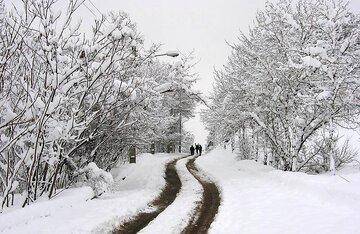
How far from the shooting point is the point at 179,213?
10836mm

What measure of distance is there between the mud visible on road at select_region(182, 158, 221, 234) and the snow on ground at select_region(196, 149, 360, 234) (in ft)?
0.75

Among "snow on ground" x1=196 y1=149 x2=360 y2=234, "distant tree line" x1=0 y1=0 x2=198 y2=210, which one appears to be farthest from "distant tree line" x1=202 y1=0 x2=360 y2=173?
"distant tree line" x1=0 y1=0 x2=198 y2=210

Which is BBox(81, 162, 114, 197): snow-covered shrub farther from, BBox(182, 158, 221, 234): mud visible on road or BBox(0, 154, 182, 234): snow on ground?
BBox(182, 158, 221, 234): mud visible on road

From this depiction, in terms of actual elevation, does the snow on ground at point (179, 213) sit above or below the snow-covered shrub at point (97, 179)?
below

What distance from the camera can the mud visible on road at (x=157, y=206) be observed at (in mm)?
9070

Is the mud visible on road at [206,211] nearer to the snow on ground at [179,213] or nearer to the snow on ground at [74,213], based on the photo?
the snow on ground at [179,213]

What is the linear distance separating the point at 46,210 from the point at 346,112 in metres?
14.3

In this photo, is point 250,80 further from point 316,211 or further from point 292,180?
point 316,211

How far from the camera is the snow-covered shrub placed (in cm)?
1187

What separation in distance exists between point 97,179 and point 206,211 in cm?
380

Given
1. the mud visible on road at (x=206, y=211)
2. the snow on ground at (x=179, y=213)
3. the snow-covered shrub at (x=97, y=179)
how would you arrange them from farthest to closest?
the snow-covered shrub at (x=97, y=179), the mud visible on road at (x=206, y=211), the snow on ground at (x=179, y=213)

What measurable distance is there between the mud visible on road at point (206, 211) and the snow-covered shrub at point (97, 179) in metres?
3.15

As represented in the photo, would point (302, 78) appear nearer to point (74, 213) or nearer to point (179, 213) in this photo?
point (179, 213)

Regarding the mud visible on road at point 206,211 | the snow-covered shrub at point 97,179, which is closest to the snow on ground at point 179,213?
the mud visible on road at point 206,211
